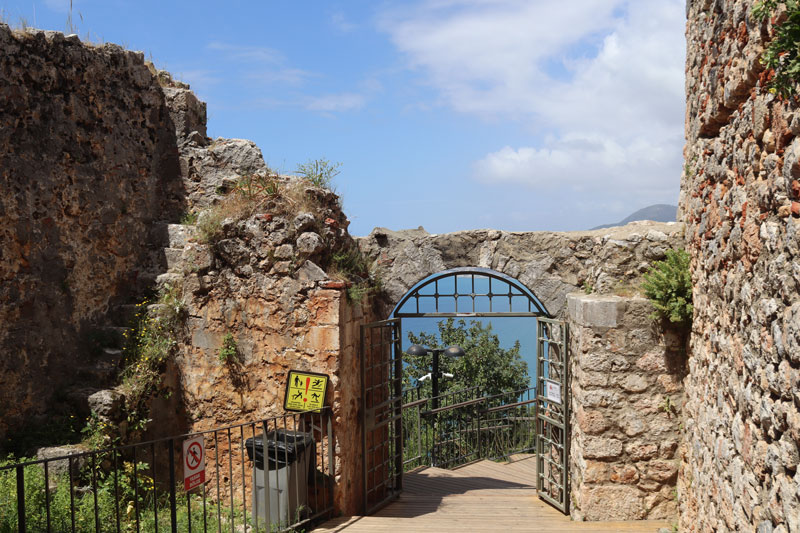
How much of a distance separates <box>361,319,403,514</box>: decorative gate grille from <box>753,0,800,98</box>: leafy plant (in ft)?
16.1

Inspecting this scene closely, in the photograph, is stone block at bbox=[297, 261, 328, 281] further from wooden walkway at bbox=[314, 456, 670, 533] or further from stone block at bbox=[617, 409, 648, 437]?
stone block at bbox=[617, 409, 648, 437]

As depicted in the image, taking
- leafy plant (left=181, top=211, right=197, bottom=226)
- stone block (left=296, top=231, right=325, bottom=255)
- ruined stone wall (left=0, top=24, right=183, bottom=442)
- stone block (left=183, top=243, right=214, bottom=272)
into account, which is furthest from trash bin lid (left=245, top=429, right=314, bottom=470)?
leafy plant (left=181, top=211, right=197, bottom=226)

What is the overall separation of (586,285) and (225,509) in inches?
182

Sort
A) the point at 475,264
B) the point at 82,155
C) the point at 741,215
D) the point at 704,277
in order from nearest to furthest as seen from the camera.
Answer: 1. the point at 741,215
2. the point at 704,277
3. the point at 82,155
4. the point at 475,264

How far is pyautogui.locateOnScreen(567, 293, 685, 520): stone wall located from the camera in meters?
6.25

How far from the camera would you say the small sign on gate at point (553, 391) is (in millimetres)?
7148

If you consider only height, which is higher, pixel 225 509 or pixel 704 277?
pixel 704 277

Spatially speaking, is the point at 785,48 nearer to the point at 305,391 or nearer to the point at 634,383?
the point at 634,383

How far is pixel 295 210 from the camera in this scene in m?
7.05

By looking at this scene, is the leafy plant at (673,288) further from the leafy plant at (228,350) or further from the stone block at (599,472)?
the leafy plant at (228,350)

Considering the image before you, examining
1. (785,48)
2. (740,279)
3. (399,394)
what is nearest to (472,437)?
(399,394)

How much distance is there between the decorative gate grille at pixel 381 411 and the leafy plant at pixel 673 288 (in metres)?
3.02

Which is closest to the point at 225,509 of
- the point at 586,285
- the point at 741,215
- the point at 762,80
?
the point at 586,285

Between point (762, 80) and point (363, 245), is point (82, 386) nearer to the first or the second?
point (363, 245)
